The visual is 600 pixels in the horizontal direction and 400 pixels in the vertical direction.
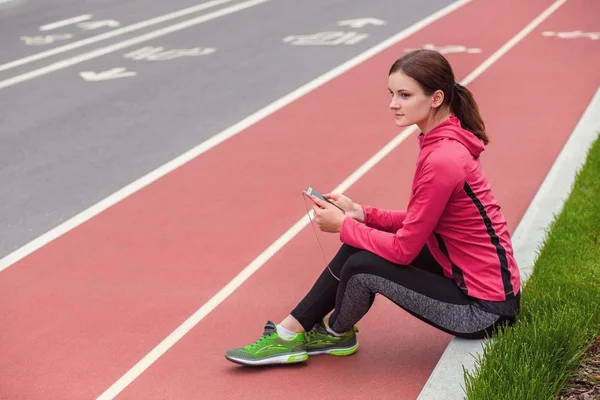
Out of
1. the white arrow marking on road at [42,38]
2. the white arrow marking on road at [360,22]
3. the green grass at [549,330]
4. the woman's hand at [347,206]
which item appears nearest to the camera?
the green grass at [549,330]

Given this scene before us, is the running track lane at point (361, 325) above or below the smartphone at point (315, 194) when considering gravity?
below

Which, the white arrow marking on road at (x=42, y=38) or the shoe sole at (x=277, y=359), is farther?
the white arrow marking on road at (x=42, y=38)

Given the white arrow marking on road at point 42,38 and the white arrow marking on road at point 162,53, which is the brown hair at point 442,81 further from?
the white arrow marking on road at point 42,38

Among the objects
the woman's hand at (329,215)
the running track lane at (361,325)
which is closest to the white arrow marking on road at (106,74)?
the running track lane at (361,325)

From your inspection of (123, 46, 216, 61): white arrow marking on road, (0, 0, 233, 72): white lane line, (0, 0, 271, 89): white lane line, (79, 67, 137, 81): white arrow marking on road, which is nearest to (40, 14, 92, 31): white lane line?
(0, 0, 233, 72): white lane line

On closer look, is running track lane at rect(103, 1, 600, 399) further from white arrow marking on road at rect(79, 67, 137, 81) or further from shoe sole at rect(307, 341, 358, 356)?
white arrow marking on road at rect(79, 67, 137, 81)

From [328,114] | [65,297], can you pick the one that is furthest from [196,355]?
[328,114]

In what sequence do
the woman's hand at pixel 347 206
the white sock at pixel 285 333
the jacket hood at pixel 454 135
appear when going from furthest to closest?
the white sock at pixel 285 333, the woman's hand at pixel 347 206, the jacket hood at pixel 454 135

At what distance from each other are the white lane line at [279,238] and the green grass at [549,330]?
1879 mm

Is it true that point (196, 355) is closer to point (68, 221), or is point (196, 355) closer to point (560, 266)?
point (560, 266)

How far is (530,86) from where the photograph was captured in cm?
1254

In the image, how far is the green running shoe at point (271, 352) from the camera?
560 cm

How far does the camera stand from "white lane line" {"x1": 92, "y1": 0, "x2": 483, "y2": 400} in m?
5.78

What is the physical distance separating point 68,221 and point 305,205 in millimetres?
1938
